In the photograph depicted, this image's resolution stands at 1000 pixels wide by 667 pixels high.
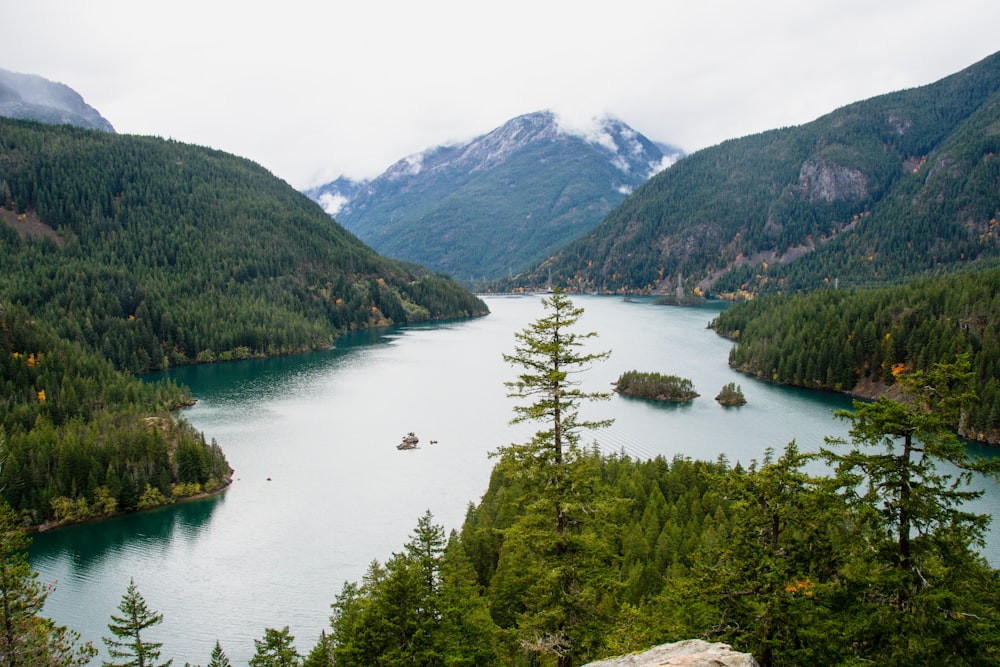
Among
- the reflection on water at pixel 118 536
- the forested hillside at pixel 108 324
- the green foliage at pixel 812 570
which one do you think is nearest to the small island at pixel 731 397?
the forested hillside at pixel 108 324

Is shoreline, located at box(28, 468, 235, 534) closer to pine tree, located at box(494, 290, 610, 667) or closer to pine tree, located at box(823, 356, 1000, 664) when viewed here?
pine tree, located at box(494, 290, 610, 667)

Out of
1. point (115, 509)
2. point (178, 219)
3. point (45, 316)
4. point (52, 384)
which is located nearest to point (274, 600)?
point (115, 509)

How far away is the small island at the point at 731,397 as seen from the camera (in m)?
92.2

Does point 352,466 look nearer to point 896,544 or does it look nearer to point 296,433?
point 296,433

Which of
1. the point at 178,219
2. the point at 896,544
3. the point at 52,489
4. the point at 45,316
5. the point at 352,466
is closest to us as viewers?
the point at 896,544

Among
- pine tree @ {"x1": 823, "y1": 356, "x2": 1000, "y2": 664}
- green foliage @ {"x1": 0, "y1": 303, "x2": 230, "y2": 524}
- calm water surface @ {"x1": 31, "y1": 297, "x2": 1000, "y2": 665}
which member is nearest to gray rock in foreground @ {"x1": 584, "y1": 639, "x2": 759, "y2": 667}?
pine tree @ {"x1": 823, "y1": 356, "x2": 1000, "y2": 664}

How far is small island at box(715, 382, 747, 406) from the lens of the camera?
92250 millimetres

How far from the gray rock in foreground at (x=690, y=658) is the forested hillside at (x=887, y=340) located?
3002 inches

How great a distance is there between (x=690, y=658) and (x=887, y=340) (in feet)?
336

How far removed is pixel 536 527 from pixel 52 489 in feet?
182

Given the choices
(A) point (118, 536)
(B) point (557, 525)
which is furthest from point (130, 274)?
(B) point (557, 525)

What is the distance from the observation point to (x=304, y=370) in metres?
130

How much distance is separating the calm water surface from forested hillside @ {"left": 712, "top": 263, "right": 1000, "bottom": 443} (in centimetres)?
614

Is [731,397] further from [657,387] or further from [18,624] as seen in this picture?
[18,624]
